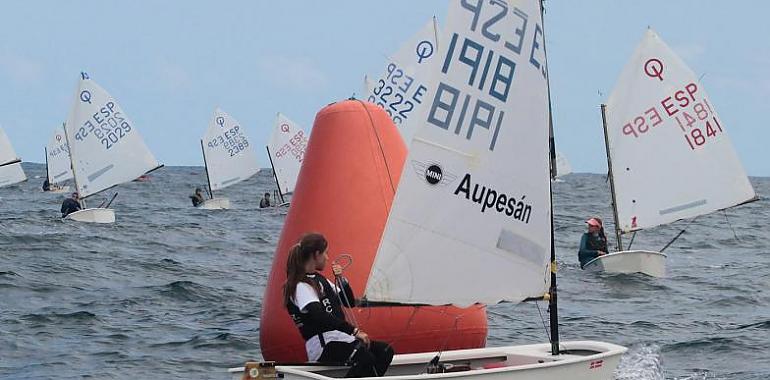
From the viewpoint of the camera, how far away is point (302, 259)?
7.75 metres

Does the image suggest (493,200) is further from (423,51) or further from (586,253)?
(423,51)

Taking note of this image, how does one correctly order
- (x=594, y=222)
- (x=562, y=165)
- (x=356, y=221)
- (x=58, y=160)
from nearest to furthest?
(x=356, y=221)
(x=594, y=222)
(x=58, y=160)
(x=562, y=165)

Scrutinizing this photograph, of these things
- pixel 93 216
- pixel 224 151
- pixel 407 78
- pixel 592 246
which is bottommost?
pixel 93 216

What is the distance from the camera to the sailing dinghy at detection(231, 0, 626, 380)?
850cm

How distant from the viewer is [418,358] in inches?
347

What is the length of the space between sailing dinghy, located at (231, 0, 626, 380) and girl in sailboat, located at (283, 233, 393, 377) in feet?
1.95

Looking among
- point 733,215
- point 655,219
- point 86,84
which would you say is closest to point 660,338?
point 655,219

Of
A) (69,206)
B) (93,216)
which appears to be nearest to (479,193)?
(93,216)

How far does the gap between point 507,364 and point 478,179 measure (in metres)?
1.40

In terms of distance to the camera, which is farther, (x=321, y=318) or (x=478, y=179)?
(x=478, y=179)

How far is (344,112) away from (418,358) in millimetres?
2176

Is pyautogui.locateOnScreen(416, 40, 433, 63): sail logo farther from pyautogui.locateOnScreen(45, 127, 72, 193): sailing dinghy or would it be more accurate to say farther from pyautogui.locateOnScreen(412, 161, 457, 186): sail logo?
pyautogui.locateOnScreen(45, 127, 72, 193): sailing dinghy

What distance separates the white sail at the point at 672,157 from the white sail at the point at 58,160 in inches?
1525

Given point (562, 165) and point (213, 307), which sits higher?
Result: point (562, 165)
